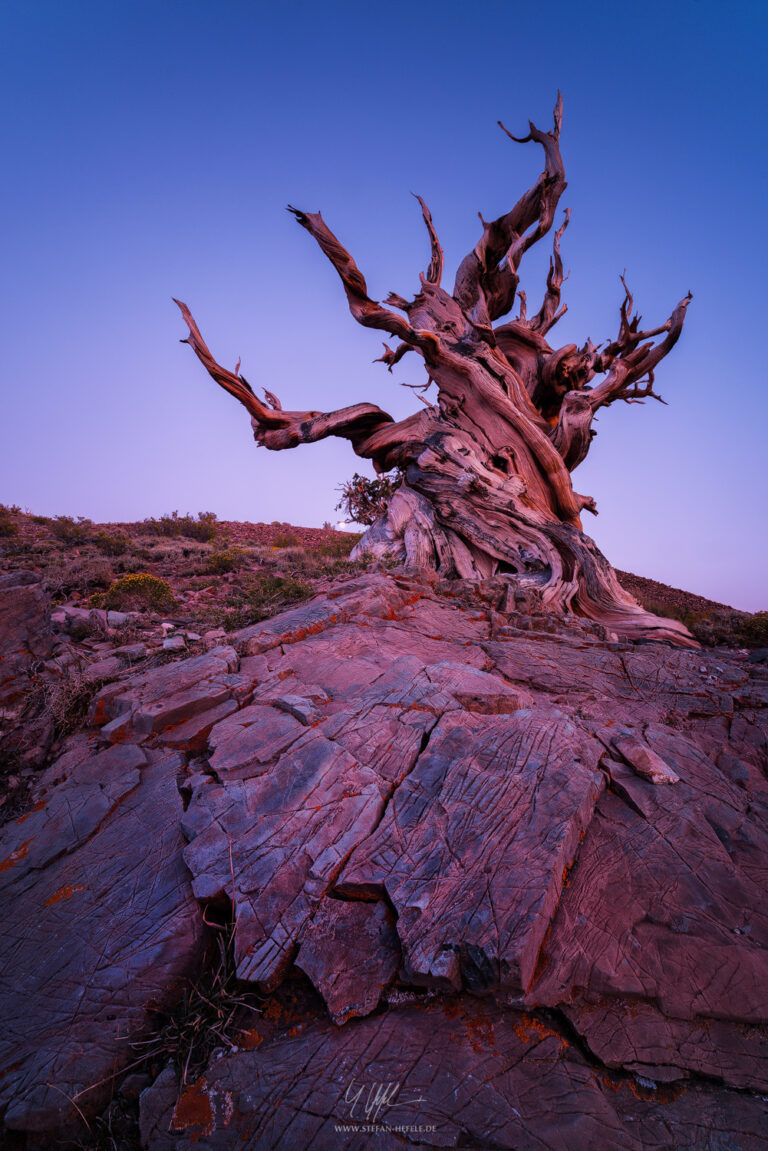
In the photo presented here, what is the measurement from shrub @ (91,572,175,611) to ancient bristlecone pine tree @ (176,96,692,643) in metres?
4.30

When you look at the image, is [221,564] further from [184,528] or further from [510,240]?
[510,240]

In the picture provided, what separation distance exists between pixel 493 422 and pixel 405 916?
11725 mm

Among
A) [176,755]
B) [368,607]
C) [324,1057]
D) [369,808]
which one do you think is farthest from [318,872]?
[368,607]

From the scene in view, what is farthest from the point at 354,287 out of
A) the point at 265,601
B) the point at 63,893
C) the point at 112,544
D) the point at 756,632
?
the point at 63,893

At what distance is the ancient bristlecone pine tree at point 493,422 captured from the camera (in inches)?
391

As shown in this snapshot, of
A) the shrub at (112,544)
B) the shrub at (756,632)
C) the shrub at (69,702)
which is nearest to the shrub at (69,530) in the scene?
the shrub at (112,544)

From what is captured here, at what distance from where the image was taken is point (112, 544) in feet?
47.1

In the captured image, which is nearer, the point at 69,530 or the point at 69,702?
the point at 69,702

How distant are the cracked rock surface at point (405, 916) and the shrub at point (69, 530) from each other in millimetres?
13150

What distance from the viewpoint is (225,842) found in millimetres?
2877

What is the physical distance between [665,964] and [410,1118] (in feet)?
4.51

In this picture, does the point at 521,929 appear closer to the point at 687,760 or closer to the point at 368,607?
the point at 687,760

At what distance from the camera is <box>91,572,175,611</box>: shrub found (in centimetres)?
866

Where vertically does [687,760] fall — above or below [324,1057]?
above
